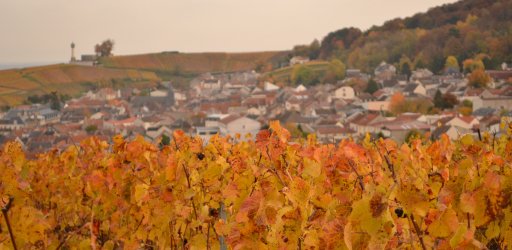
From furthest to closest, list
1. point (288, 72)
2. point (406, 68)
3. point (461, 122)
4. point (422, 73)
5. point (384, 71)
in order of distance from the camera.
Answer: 1. point (288, 72)
2. point (384, 71)
3. point (406, 68)
4. point (422, 73)
5. point (461, 122)

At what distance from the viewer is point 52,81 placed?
99.4 m

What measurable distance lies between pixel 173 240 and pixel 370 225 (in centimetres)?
216

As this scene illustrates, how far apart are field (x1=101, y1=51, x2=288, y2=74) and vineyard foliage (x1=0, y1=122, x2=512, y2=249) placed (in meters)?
114

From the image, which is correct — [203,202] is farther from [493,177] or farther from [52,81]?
[52,81]

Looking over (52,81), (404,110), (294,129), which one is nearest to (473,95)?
(404,110)

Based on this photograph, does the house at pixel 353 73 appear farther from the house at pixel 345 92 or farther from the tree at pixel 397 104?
the tree at pixel 397 104

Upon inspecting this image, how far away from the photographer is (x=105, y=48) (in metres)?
118

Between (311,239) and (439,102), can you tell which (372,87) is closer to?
(439,102)

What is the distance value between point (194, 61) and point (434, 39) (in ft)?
221

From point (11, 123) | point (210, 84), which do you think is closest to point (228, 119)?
point (11, 123)

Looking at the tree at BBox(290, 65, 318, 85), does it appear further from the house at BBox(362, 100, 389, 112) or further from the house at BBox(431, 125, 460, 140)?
the house at BBox(431, 125, 460, 140)

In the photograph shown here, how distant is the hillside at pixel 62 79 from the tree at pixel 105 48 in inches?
329

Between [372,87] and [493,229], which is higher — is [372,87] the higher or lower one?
the lower one

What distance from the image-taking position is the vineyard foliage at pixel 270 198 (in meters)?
1.82
